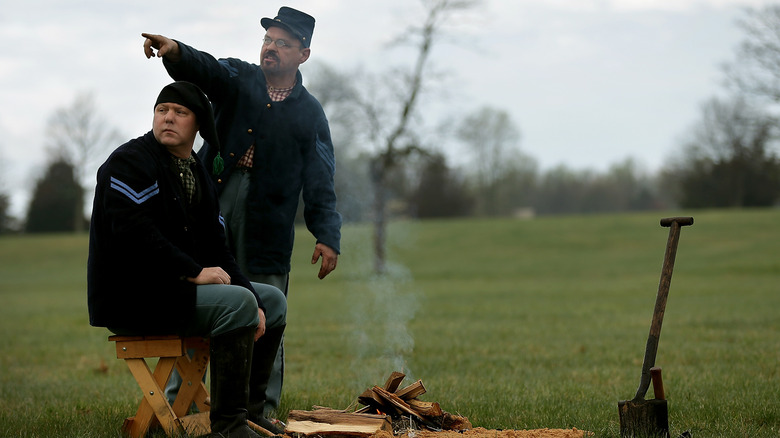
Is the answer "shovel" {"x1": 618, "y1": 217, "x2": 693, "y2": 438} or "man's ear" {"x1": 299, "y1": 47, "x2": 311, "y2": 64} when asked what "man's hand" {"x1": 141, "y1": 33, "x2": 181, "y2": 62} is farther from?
"shovel" {"x1": 618, "y1": 217, "x2": 693, "y2": 438}

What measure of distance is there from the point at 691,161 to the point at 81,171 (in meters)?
47.0

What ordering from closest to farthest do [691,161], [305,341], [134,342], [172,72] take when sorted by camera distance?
[134,342] < [172,72] < [305,341] < [691,161]

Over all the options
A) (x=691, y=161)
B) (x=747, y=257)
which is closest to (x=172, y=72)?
(x=747, y=257)

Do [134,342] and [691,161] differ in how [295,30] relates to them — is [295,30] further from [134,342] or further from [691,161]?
[691,161]

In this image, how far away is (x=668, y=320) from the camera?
11820mm

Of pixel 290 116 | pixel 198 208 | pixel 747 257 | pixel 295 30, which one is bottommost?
pixel 747 257

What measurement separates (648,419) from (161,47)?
2.96 m

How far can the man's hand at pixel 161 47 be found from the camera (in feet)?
12.4

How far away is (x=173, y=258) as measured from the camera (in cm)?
346

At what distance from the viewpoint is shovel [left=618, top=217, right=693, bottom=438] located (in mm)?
3785

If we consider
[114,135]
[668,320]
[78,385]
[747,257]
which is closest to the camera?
[78,385]

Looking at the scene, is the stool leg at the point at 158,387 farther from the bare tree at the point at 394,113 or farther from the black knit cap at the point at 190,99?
the bare tree at the point at 394,113

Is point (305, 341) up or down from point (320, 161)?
down

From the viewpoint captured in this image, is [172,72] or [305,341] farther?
[305,341]
